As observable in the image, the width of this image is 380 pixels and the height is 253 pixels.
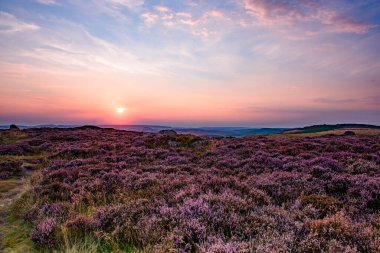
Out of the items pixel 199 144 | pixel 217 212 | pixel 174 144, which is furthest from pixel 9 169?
pixel 199 144

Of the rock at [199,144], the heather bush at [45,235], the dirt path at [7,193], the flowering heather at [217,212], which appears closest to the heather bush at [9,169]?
the dirt path at [7,193]

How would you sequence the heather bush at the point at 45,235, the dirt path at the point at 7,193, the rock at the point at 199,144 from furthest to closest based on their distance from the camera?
the rock at the point at 199,144 < the dirt path at the point at 7,193 < the heather bush at the point at 45,235

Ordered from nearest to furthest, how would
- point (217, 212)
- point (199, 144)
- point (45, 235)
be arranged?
point (45, 235) < point (217, 212) < point (199, 144)

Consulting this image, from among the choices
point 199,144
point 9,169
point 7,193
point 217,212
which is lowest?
point 7,193

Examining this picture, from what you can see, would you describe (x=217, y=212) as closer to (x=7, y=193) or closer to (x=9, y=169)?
(x=7, y=193)

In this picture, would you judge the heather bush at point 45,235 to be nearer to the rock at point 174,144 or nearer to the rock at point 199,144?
the rock at point 174,144

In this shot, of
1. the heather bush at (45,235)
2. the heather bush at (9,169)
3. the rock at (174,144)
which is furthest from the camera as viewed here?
the rock at (174,144)

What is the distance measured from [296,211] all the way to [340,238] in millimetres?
1484

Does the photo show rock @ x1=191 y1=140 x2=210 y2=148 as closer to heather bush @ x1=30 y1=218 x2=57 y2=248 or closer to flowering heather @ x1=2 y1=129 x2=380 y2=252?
flowering heather @ x1=2 y1=129 x2=380 y2=252

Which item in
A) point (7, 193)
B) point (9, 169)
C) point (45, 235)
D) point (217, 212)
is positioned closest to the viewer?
point (45, 235)

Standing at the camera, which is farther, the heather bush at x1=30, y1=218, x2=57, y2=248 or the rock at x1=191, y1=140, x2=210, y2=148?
the rock at x1=191, y1=140, x2=210, y2=148

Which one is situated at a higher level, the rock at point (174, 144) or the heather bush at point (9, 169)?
the rock at point (174, 144)

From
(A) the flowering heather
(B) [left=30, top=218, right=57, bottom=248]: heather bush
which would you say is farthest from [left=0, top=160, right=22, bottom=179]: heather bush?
(B) [left=30, top=218, right=57, bottom=248]: heather bush

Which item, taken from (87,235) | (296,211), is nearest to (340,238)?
(296,211)
